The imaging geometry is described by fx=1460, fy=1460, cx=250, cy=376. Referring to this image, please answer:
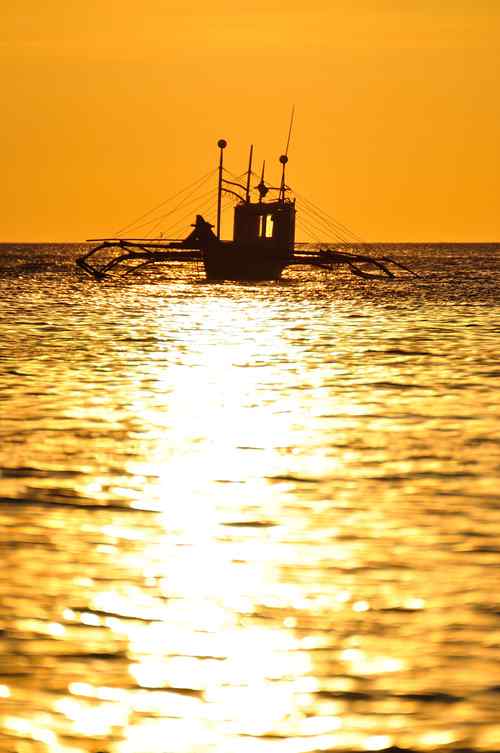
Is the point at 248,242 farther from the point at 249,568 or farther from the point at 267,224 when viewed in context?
the point at 249,568

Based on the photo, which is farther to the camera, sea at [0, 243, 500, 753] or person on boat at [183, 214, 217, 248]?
person on boat at [183, 214, 217, 248]

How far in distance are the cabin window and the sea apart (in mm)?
85870

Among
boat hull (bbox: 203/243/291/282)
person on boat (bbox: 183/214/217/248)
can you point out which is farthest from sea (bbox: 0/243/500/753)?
boat hull (bbox: 203/243/291/282)

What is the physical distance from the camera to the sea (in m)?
10.6

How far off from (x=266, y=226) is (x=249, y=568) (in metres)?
108

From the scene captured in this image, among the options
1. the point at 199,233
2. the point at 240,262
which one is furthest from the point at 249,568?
the point at 240,262

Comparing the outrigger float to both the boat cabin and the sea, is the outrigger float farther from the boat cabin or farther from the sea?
the sea

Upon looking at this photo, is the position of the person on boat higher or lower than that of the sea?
higher

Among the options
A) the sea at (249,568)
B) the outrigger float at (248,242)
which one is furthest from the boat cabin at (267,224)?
the sea at (249,568)

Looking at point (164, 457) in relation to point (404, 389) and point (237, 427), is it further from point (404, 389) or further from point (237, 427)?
point (404, 389)

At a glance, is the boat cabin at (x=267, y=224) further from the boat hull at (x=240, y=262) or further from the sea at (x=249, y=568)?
the sea at (x=249, y=568)

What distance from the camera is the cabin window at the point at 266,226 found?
122 m

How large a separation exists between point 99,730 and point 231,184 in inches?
4523

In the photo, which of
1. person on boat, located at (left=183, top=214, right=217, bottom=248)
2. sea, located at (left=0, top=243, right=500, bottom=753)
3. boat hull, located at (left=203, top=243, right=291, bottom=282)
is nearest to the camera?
sea, located at (left=0, top=243, right=500, bottom=753)
